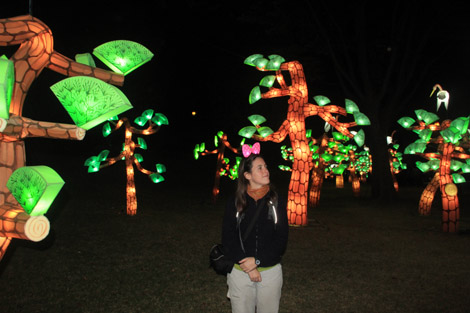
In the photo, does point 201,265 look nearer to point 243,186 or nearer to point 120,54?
point 243,186

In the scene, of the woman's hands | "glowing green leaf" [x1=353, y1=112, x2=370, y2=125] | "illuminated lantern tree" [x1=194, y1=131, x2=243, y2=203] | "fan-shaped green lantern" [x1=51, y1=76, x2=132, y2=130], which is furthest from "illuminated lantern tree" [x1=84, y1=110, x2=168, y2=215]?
"fan-shaped green lantern" [x1=51, y1=76, x2=132, y2=130]

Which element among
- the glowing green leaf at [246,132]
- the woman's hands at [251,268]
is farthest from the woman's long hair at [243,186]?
the glowing green leaf at [246,132]

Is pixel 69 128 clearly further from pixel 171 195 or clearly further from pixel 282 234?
pixel 171 195

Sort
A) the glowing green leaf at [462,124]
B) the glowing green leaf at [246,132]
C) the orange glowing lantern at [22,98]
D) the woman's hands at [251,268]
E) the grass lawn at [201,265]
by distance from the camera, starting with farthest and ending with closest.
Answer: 1. the glowing green leaf at [246,132]
2. the glowing green leaf at [462,124]
3. the grass lawn at [201,265]
4. the woman's hands at [251,268]
5. the orange glowing lantern at [22,98]

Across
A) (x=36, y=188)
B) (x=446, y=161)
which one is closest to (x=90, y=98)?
(x=36, y=188)

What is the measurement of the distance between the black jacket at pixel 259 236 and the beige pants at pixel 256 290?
0.10 meters

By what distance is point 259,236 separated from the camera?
2701 millimetres

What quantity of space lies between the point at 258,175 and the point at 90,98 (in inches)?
48.3

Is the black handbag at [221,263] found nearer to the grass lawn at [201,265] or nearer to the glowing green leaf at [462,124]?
the grass lawn at [201,265]

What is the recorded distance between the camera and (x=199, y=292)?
4578 mm

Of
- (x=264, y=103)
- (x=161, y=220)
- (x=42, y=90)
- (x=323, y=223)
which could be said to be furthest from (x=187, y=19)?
(x=264, y=103)

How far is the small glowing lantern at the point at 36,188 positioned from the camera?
199 centimetres

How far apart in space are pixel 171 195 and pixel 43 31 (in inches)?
448

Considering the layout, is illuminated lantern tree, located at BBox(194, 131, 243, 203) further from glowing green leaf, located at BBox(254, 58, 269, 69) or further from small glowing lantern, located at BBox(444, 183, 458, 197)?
small glowing lantern, located at BBox(444, 183, 458, 197)
